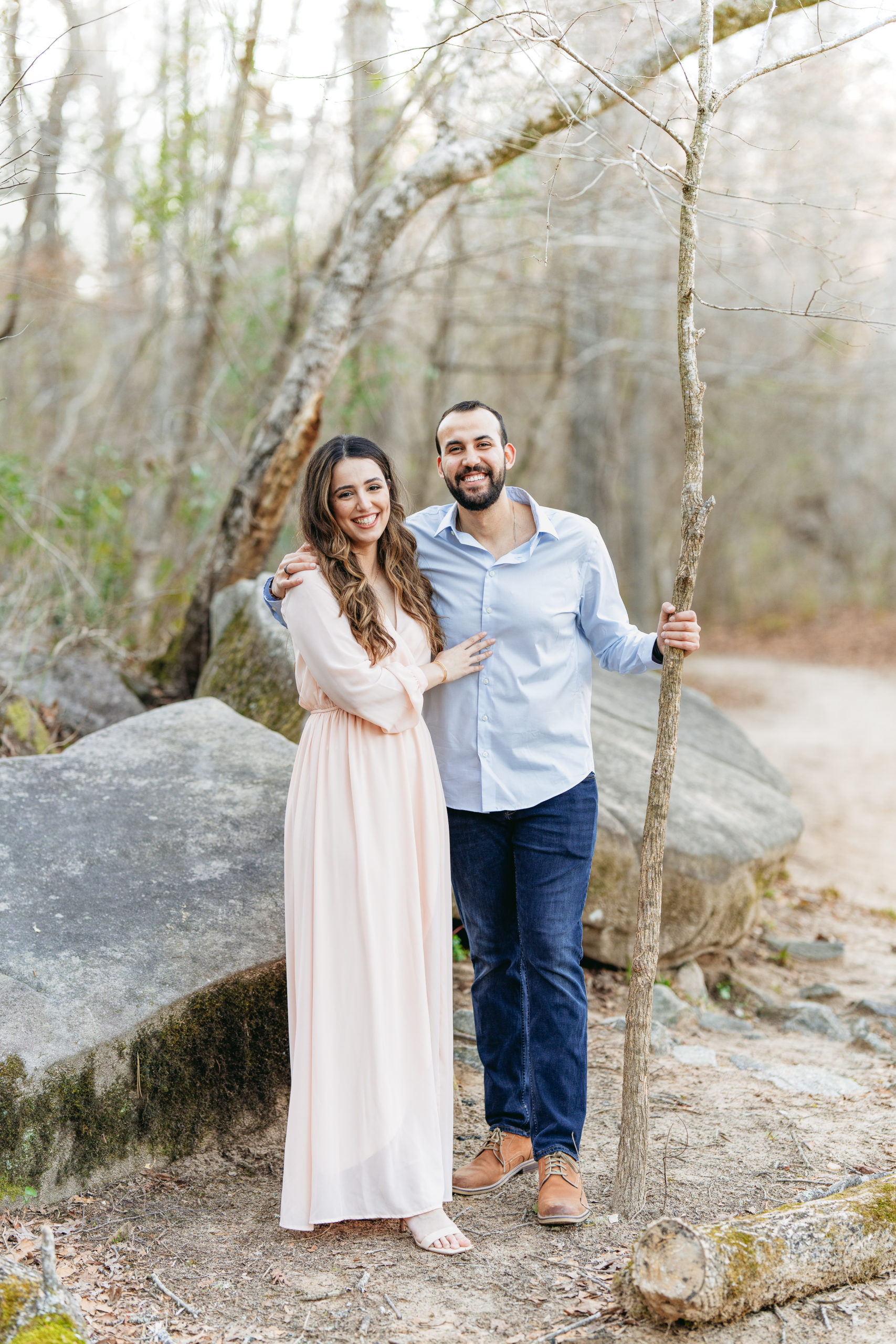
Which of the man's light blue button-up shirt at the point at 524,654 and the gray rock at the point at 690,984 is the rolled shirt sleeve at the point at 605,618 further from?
the gray rock at the point at 690,984

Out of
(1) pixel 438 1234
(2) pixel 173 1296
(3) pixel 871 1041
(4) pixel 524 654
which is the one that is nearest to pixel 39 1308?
(2) pixel 173 1296

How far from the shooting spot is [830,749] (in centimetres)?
1077

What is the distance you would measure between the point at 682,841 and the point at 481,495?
2446mm

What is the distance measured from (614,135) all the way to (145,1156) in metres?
7.49

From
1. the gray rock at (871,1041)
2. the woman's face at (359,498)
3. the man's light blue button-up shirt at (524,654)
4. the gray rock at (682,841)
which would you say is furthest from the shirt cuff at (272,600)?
the gray rock at (871,1041)

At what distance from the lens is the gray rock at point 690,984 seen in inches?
195

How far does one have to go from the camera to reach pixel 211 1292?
2521 millimetres

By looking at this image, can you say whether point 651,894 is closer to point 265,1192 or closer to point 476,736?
point 476,736

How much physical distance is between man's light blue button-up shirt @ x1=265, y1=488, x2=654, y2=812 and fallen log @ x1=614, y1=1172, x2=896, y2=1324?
3.78ft

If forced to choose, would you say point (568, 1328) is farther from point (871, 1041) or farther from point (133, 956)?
point (871, 1041)

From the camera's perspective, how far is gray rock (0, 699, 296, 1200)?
2.80m

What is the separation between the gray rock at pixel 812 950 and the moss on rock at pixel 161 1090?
3.47 m

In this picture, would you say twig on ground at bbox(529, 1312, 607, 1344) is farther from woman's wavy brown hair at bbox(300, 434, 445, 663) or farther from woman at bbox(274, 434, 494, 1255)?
woman's wavy brown hair at bbox(300, 434, 445, 663)

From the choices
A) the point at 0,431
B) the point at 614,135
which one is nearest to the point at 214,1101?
the point at 614,135
